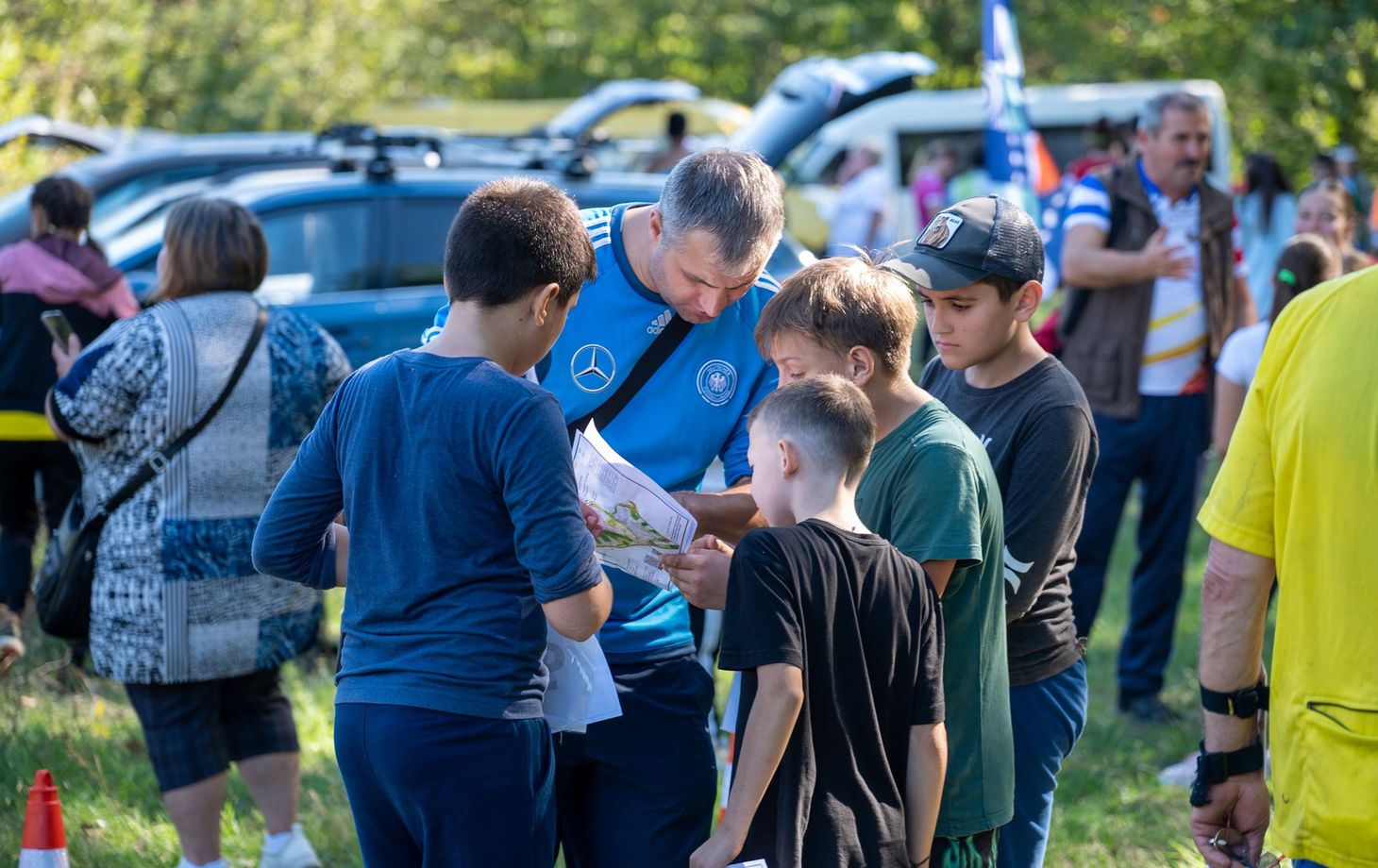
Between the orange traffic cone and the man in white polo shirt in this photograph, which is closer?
the orange traffic cone

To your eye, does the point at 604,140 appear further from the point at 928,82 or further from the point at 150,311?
the point at 928,82

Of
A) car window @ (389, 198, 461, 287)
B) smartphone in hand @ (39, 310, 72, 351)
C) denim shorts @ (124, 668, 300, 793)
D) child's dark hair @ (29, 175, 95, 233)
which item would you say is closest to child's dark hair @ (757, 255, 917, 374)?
denim shorts @ (124, 668, 300, 793)

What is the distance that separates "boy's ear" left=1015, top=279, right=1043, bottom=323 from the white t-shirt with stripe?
2835 mm

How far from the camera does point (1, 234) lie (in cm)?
786

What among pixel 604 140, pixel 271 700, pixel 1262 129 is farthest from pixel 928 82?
pixel 271 700

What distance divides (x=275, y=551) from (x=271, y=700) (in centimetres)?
197

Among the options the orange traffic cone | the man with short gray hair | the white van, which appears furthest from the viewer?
the white van

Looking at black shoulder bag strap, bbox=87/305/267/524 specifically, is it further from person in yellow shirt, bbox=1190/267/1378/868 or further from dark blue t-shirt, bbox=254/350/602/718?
person in yellow shirt, bbox=1190/267/1378/868

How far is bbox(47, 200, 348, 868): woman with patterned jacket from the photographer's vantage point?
387cm

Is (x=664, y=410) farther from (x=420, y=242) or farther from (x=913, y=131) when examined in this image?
(x=913, y=131)

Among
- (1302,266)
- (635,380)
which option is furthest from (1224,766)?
(1302,266)

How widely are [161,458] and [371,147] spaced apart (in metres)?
5.14

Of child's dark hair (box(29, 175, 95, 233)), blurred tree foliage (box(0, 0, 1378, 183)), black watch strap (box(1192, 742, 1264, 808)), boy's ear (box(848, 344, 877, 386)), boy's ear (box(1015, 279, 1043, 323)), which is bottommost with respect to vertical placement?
black watch strap (box(1192, 742, 1264, 808))

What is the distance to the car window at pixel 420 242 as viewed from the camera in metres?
8.06
